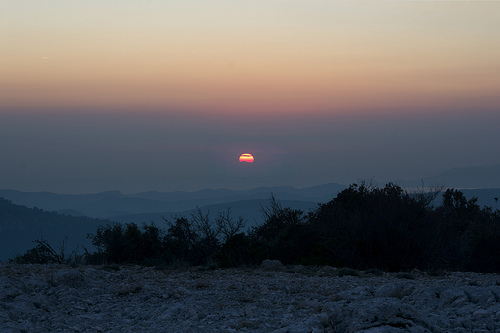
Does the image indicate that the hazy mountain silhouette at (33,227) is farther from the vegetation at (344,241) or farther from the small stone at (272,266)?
the small stone at (272,266)

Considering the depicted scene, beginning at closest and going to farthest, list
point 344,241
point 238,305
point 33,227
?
point 238,305
point 344,241
point 33,227

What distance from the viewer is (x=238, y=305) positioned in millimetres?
9867

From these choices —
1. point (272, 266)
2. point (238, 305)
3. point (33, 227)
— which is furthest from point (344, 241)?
point (33, 227)

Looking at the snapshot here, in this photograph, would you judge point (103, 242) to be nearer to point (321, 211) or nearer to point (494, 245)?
point (321, 211)

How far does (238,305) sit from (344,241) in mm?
11688

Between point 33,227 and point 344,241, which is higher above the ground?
point 344,241

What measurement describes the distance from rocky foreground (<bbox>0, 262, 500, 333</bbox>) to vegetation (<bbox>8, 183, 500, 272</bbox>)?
16.8 feet

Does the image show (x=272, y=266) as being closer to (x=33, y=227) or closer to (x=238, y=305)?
(x=238, y=305)

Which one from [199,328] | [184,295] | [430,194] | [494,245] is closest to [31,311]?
[184,295]

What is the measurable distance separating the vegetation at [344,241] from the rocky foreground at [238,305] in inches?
202

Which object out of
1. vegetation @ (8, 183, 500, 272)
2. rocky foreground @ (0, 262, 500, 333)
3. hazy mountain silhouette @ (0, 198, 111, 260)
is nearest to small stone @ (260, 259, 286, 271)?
vegetation @ (8, 183, 500, 272)

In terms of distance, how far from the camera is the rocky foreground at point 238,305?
23.1ft

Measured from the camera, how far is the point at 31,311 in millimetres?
9773

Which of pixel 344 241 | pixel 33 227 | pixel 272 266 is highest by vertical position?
pixel 344 241
